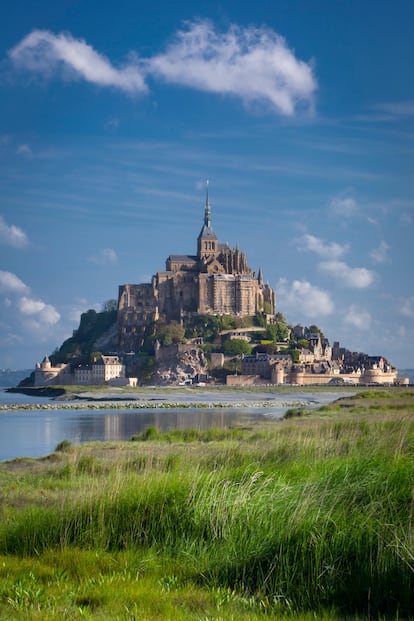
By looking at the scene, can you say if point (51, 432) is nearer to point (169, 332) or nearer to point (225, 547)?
point (225, 547)

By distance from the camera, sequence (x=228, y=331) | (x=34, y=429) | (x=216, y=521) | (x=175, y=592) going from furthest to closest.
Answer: (x=228, y=331) < (x=34, y=429) < (x=216, y=521) < (x=175, y=592)

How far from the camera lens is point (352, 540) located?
6.87 m

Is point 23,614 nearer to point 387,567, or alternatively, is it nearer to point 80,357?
point 387,567

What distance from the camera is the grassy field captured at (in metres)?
6.16

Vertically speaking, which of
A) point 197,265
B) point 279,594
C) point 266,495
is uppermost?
point 197,265

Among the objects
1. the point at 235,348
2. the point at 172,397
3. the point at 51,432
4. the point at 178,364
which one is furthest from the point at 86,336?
the point at 51,432

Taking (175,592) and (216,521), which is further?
(216,521)

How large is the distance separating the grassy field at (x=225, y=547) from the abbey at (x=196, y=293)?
9779 cm

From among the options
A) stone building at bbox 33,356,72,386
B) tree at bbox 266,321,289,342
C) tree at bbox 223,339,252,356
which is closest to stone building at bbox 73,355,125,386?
stone building at bbox 33,356,72,386

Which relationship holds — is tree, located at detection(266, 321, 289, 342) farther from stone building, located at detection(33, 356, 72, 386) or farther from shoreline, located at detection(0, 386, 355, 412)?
stone building, located at detection(33, 356, 72, 386)

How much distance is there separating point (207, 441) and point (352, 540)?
44.7 ft

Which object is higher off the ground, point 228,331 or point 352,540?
point 228,331

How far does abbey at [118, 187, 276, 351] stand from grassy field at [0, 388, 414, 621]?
97788mm

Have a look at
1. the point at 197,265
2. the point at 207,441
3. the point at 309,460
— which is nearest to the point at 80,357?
the point at 197,265
